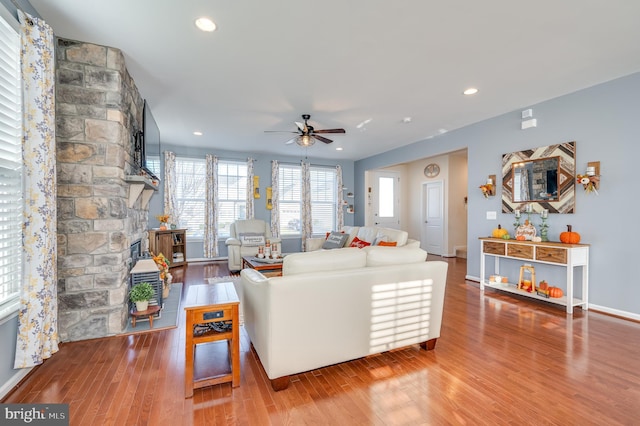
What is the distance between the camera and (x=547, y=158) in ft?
12.8

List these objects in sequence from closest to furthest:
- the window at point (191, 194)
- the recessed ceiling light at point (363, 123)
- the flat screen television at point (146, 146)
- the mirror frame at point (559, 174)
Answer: the flat screen television at point (146, 146) → the mirror frame at point (559, 174) → the recessed ceiling light at point (363, 123) → the window at point (191, 194)

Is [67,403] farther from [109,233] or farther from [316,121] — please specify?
[316,121]

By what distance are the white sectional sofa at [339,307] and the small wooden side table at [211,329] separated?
18 cm

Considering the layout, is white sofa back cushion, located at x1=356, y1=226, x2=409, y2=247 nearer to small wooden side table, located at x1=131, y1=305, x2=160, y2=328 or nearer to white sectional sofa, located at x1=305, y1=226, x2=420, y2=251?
white sectional sofa, located at x1=305, y1=226, x2=420, y2=251

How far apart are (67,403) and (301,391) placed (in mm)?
1454

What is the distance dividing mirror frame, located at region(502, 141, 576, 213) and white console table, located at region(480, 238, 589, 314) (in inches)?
21.2

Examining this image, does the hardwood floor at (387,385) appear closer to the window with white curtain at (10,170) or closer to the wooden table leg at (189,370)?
the wooden table leg at (189,370)

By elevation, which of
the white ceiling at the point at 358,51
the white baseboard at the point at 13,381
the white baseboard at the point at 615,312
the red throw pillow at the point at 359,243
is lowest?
the white baseboard at the point at 615,312

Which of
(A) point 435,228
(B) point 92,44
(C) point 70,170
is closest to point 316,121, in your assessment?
(B) point 92,44

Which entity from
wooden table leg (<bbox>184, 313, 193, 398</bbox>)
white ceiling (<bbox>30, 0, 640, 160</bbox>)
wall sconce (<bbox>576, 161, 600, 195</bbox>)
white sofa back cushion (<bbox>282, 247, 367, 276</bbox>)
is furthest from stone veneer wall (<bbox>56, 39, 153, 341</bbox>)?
wall sconce (<bbox>576, 161, 600, 195</bbox>)

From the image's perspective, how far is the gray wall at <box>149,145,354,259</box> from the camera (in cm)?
653

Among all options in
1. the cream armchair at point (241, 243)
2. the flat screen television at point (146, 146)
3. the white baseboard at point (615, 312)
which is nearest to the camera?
the white baseboard at point (615, 312)

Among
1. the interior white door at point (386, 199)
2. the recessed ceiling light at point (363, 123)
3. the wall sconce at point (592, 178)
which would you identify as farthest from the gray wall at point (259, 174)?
the wall sconce at point (592, 178)

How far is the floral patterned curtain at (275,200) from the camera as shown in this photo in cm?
755
